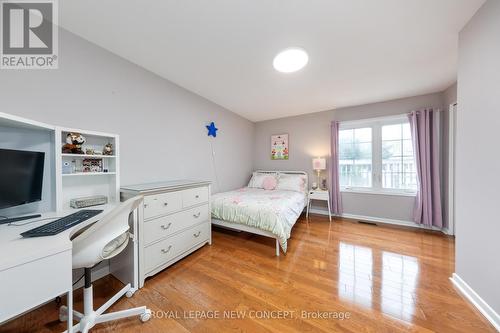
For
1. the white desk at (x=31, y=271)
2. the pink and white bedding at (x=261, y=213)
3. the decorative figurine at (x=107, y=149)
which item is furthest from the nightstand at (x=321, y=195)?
the white desk at (x=31, y=271)

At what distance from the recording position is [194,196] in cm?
216

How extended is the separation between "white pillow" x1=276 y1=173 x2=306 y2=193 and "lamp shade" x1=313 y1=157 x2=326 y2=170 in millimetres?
340

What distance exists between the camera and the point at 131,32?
1.59 metres

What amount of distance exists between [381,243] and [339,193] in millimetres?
1215

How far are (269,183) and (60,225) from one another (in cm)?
308

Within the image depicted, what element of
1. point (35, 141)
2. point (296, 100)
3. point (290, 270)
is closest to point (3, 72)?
point (35, 141)

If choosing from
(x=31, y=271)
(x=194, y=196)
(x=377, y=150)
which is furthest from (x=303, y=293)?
(x=377, y=150)

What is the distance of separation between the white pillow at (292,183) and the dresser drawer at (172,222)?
1824 mm

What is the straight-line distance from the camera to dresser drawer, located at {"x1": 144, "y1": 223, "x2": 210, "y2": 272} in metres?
1.69

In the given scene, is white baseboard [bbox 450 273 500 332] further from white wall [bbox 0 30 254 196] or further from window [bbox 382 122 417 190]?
white wall [bbox 0 30 254 196]

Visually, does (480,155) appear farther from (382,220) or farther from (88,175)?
(88,175)

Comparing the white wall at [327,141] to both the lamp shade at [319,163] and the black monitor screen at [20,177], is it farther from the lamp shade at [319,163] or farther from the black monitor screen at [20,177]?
the black monitor screen at [20,177]

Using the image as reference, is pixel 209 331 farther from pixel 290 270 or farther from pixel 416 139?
pixel 416 139

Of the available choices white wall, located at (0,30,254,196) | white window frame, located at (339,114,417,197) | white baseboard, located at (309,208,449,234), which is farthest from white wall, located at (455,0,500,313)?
white wall, located at (0,30,254,196)
